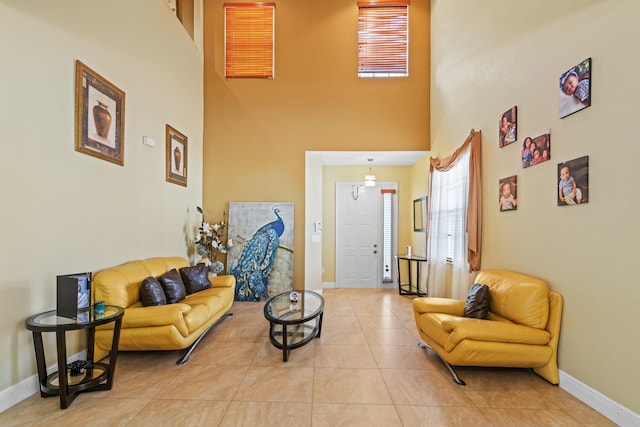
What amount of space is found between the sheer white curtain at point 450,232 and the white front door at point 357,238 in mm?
1411

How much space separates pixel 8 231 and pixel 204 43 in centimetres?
453

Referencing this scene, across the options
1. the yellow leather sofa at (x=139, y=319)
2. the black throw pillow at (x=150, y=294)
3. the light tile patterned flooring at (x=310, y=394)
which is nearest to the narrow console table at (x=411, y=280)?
the light tile patterned flooring at (x=310, y=394)

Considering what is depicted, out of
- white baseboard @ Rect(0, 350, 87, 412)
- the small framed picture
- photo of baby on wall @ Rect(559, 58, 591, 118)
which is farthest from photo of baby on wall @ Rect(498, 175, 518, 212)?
white baseboard @ Rect(0, 350, 87, 412)

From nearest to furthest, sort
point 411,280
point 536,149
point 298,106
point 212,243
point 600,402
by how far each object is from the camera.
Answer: point 600,402 → point 536,149 → point 212,243 → point 298,106 → point 411,280

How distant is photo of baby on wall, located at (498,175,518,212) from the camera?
2.73 metres

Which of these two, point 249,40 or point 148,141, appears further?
point 249,40

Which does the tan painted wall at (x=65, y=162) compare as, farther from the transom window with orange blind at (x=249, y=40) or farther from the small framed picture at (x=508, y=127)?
the small framed picture at (x=508, y=127)

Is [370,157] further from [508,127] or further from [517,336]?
[517,336]

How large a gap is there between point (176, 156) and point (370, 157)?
11.3 feet

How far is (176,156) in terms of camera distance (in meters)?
4.07

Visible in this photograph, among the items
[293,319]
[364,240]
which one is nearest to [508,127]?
[293,319]

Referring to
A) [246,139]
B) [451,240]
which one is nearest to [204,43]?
[246,139]

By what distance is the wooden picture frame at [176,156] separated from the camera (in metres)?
3.88

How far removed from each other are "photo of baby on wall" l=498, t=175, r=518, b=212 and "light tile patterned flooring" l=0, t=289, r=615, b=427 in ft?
5.18
